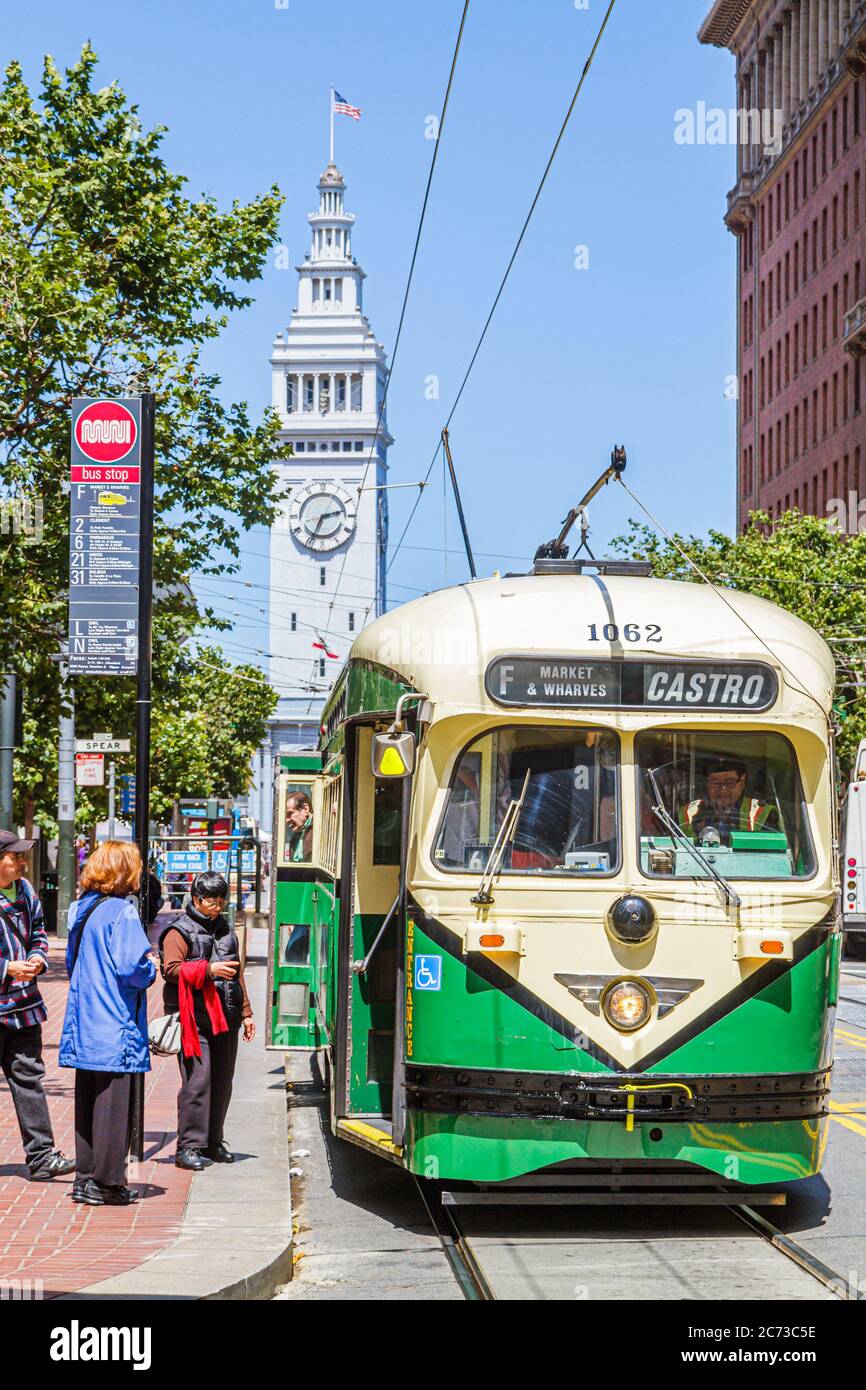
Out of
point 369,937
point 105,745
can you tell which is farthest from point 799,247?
point 369,937

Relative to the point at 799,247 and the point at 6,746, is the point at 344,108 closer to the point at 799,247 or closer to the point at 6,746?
the point at 799,247

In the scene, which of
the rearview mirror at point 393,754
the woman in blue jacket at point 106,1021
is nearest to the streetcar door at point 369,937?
the rearview mirror at point 393,754

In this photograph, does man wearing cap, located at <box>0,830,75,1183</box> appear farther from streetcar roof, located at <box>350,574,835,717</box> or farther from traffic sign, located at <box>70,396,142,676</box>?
streetcar roof, located at <box>350,574,835,717</box>

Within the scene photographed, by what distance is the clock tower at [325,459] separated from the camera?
6235 inches

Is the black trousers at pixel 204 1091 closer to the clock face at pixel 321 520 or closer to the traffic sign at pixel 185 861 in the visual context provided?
the traffic sign at pixel 185 861

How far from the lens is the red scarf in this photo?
1026cm

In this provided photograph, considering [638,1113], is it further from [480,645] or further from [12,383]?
[12,383]

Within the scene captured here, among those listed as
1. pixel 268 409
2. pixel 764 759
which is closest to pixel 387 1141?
pixel 764 759

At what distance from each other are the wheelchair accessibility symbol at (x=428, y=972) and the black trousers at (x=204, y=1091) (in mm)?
2012

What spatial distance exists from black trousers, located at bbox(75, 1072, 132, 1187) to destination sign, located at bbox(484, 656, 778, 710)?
Result: 2.51 meters

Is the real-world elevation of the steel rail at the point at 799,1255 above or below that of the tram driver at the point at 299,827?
below

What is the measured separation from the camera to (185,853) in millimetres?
33156

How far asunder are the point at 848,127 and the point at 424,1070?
62.9 m

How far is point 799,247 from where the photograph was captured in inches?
2913
